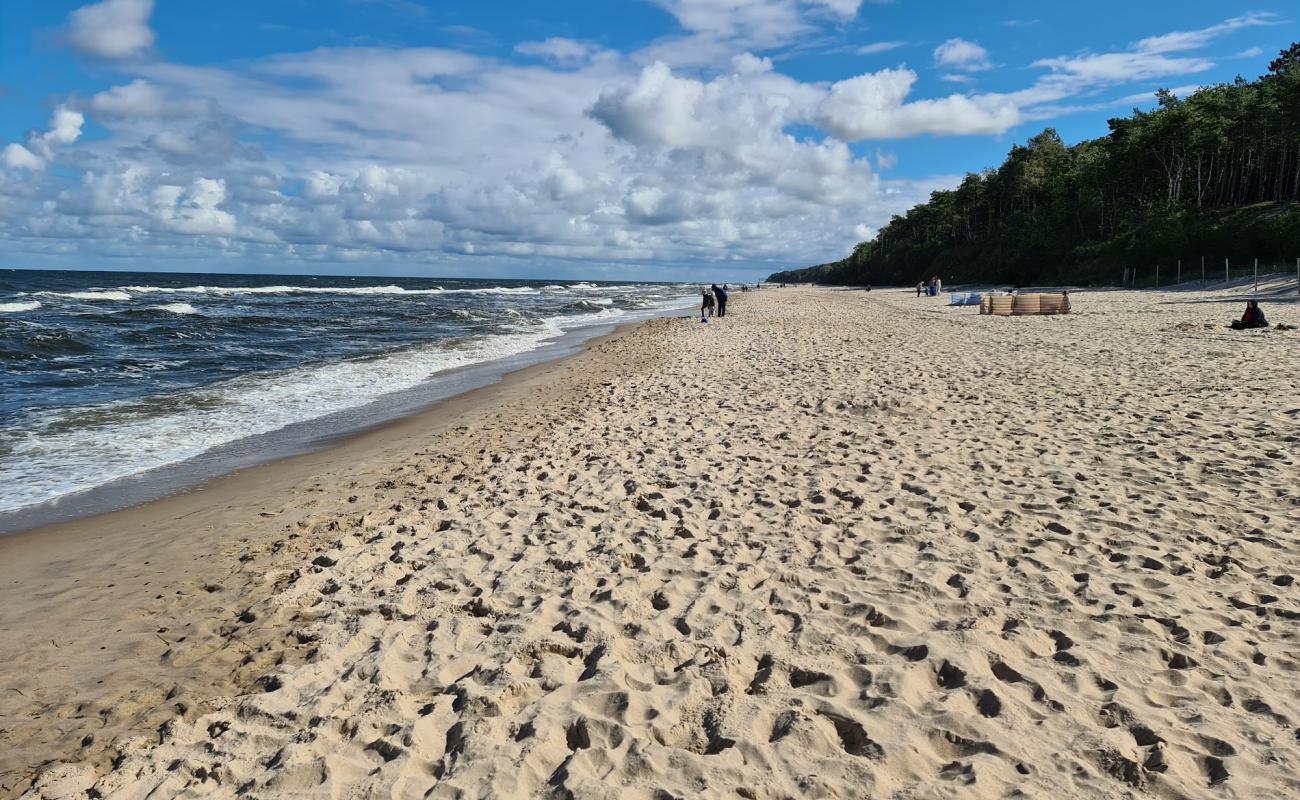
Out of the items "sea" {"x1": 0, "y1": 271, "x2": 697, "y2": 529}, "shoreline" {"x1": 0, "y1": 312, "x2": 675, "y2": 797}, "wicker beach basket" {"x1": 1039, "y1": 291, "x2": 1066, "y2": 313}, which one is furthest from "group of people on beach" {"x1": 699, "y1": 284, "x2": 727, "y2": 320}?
"shoreline" {"x1": 0, "y1": 312, "x2": 675, "y2": 797}

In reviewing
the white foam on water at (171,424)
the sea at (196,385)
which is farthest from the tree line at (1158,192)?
the white foam on water at (171,424)

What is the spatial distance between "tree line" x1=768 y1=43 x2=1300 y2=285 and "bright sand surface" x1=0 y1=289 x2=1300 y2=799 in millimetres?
43689

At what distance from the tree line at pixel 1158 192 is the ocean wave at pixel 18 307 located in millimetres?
67527

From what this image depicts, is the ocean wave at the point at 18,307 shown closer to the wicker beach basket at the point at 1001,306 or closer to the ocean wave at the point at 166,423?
the ocean wave at the point at 166,423

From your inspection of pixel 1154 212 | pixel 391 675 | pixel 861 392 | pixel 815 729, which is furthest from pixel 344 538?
pixel 1154 212

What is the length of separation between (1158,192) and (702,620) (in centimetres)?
7182

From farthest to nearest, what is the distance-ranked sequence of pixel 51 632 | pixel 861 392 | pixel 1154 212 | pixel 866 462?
pixel 1154 212
pixel 861 392
pixel 866 462
pixel 51 632

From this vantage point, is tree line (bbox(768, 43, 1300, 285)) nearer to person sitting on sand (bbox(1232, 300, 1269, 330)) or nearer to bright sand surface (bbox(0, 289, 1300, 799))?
person sitting on sand (bbox(1232, 300, 1269, 330))

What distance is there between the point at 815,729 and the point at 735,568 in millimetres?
1802

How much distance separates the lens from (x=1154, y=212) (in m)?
50.8

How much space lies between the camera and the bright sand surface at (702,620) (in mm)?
3084

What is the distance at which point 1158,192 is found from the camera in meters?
58.7

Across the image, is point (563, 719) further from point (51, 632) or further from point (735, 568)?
point (51, 632)

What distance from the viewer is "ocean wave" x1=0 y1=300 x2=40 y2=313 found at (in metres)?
36.3
